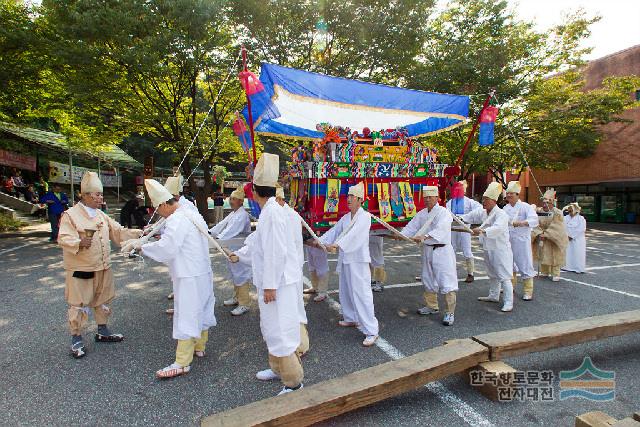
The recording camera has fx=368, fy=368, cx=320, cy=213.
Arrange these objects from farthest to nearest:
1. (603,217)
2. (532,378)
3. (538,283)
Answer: (603,217)
(538,283)
(532,378)

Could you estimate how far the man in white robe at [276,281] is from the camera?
2994 mm

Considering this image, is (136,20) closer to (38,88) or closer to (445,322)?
(38,88)

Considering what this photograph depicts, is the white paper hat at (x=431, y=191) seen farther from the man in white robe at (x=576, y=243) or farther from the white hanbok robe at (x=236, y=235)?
the man in white robe at (x=576, y=243)

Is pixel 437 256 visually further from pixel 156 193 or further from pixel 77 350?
pixel 77 350

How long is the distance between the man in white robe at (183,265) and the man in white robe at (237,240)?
1.52 metres

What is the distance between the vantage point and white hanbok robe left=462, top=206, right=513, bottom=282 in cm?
529

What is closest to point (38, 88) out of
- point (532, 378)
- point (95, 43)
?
point (95, 43)

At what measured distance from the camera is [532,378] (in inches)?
130

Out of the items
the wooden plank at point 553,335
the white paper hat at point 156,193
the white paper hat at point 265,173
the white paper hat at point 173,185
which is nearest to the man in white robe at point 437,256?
the wooden plank at point 553,335

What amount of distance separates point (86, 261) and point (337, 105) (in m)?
3.69

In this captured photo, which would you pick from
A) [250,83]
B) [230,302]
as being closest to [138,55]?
[250,83]

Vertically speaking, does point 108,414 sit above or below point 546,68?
below

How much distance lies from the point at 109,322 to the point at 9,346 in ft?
3.22

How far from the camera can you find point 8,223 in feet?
43.0
